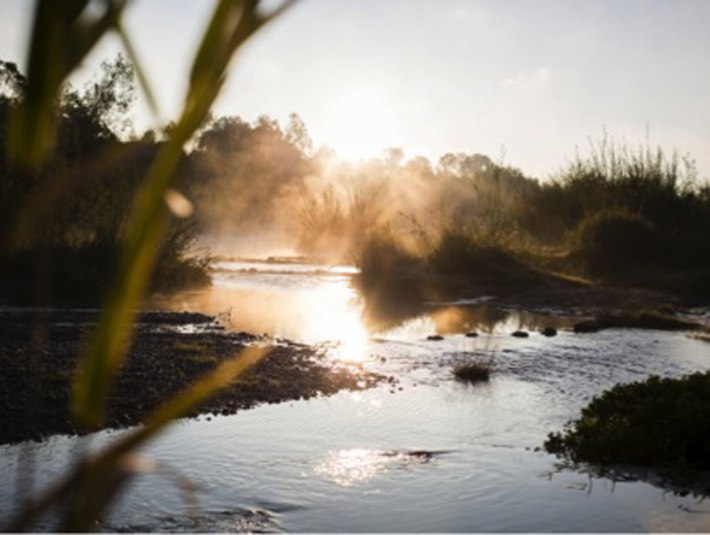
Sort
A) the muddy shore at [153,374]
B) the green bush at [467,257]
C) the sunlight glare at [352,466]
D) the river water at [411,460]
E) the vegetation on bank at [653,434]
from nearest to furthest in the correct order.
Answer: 1. the river water at [411,460]
2. the sunlight glare at [352,466]
3. the vegetation on bank at [653,434]
4. the muddy shore at [153,374]
5. the green bush at [467,257]

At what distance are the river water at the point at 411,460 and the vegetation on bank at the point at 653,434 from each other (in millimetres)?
325

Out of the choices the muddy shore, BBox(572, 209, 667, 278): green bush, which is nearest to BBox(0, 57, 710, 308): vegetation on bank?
BBox(572, 209, 667, 278): green bush

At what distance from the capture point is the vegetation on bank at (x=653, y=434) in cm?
672

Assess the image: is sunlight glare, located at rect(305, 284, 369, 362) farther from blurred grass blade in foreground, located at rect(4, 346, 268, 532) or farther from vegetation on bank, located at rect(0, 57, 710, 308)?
blurred grass blade in foreground, located at rect(4, 346, 268, 532)

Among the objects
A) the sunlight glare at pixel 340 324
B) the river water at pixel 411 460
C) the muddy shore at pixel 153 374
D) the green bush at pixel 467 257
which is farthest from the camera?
the green bush at pixel 467 257

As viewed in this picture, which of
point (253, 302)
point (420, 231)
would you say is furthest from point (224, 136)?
point (253, 302)

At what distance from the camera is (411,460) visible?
6887 mm

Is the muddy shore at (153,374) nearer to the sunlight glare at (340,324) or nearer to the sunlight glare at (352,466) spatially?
the sunlight glare at (340,324)

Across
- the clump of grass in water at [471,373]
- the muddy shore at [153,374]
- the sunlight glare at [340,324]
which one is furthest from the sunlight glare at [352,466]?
the sunlight glare at [340,324]

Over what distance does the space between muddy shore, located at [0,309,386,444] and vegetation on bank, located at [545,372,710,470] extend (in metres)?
3.66

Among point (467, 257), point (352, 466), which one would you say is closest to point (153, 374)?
point (352, 466)

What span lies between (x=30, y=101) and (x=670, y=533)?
18.2 ft

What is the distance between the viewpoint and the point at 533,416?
879 centimetres

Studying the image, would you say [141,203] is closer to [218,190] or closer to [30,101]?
[30,101]
